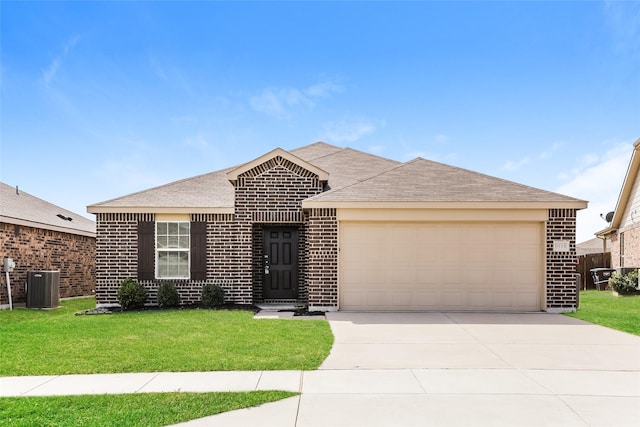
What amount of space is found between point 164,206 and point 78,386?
7.97 meters

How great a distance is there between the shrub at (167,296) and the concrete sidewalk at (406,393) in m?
6.81

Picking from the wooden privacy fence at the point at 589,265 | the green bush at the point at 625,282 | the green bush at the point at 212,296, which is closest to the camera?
the green bush at the point at 212,296

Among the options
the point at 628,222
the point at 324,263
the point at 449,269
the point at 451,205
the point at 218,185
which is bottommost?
the point at 449,269

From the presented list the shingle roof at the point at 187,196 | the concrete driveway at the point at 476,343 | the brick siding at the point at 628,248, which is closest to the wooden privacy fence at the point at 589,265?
the brick siding at the point at 628,248

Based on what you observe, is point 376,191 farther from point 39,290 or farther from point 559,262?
point 39,290

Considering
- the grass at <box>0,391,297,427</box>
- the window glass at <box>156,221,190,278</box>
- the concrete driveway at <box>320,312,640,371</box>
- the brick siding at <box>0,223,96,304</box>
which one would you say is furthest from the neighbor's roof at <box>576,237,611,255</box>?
the grass at <box>0,391,297,427</box>

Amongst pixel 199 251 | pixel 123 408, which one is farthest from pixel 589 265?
pixel 123 408

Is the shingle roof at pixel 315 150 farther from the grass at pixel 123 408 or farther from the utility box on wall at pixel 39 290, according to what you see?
the grass at pixel 123 408

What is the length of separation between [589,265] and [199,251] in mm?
20168

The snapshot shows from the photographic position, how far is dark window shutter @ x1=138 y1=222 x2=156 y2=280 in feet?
42.9

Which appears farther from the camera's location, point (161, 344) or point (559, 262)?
point (559, 262)

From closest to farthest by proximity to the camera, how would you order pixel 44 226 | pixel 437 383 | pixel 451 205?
pixel 437 383 → pixel 451 205 → pixel 44 226

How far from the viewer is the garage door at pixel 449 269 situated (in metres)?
11.8

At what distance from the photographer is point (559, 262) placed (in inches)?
461
